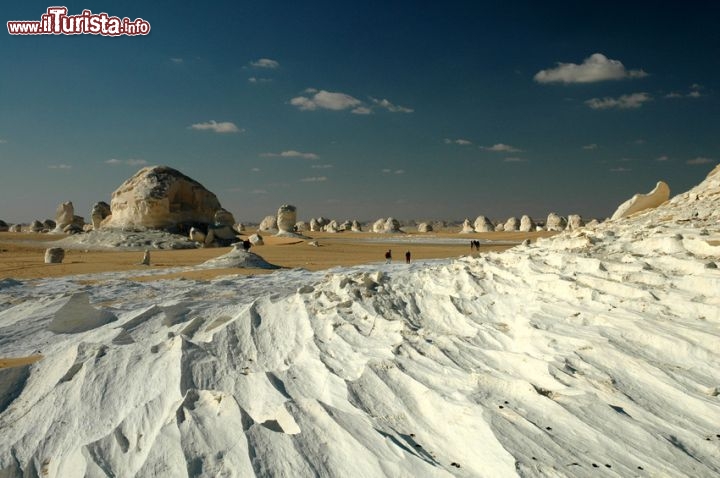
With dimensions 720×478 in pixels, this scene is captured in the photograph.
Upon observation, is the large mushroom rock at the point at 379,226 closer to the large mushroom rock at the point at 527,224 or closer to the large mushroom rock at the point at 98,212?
the large mushroom rock at the point at 527,224

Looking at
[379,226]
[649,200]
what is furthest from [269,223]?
[649,200]

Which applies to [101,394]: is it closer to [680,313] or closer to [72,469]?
[72,469]

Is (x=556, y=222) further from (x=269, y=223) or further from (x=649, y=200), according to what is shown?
(x=649, y=200)

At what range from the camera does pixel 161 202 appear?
2506 cm

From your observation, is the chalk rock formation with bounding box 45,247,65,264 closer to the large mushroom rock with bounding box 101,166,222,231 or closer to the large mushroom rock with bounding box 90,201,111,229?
the large mushroom rock with bounding box 101,166,222,231

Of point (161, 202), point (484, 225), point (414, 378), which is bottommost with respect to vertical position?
point (414, 378)

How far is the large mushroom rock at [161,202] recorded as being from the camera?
2483 cm

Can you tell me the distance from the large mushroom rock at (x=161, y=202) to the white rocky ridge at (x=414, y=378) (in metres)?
20.6


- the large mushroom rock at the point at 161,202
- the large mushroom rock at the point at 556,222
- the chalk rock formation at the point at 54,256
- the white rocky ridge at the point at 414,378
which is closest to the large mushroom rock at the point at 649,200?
the white rocky ridge at the point at 414,378

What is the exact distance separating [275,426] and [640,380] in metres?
2.04

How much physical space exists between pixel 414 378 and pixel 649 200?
631cm

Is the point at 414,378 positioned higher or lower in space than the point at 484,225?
lower

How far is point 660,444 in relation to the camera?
2.14 metres

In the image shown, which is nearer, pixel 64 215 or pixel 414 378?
pixel 414 378
